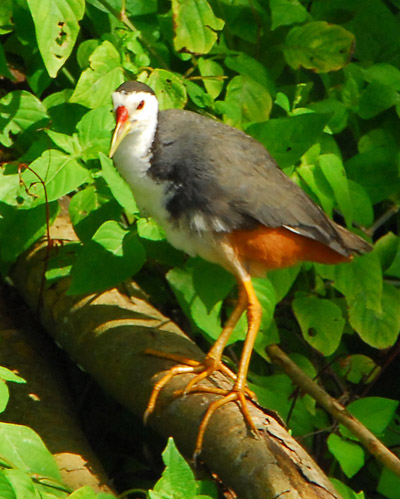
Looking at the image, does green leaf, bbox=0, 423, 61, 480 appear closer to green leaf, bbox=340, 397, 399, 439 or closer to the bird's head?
the bird's head

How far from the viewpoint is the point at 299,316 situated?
11.1ft

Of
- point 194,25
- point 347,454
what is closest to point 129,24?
point 194,25

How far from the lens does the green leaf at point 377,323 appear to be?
3355 mm

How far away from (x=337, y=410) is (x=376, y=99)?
1299 millimetres

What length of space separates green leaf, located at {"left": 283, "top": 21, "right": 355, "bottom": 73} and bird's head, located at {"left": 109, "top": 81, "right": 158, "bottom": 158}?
0.86 metres

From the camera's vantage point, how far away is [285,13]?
3312 millimetres

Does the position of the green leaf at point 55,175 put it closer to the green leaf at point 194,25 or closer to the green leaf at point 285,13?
the green leaf at point 194,25

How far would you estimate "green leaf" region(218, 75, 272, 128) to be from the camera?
11.0 feet

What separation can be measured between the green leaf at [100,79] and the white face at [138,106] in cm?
21

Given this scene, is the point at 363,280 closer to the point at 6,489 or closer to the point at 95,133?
the point at 95,133

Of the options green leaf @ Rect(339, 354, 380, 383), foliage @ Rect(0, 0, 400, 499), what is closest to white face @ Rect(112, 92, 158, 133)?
foliage @ Rect(0, 0, 400, 499)

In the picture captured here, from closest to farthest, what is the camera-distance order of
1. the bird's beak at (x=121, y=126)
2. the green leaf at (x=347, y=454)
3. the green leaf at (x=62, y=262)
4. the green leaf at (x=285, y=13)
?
1. the bird's beak at (x=121, y=126)
2. the green leaf at (x=347, y=454)
3. the green leaf at (x=62, y=262)
4. the green leaf at (x=285, y=13)

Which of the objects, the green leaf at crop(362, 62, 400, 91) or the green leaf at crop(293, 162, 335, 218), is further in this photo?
the green leaf at crop(362, 62, 400, 91)

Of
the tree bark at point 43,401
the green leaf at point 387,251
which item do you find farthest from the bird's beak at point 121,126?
the green leaf at point 387,251
